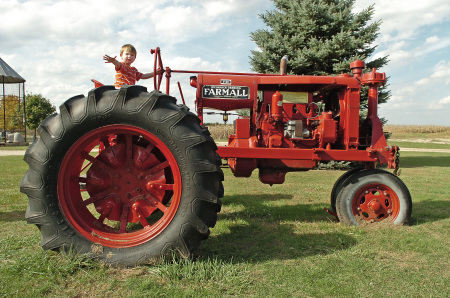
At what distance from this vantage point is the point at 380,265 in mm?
2918

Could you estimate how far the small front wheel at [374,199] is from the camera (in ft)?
13.2

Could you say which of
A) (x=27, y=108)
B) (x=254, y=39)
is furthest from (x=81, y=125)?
(x=27, y=108)

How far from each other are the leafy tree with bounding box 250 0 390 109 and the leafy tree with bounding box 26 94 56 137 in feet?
80.1

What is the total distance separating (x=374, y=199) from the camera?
4.05 m

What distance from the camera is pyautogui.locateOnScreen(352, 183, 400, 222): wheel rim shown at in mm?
4051

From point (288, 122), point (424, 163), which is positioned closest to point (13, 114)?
point (424, 163)

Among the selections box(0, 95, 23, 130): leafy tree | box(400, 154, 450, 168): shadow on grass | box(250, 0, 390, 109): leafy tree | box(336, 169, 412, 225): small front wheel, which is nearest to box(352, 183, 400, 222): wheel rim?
box(336, 169, 412, 225): small front wheel

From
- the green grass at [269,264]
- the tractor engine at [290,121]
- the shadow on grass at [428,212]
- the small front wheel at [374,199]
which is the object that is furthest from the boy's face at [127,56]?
the shadow on grass at [428,212]

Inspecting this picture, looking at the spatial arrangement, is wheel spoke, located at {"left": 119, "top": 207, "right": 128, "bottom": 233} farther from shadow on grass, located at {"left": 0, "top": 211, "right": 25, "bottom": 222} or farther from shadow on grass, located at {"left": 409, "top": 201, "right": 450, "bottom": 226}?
shadow on grass, located at {"left": 409, "top": 201, "right": 450, "bottom": 226}

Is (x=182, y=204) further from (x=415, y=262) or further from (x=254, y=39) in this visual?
(x=254, y=39)

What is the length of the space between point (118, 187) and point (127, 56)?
2.05 meters

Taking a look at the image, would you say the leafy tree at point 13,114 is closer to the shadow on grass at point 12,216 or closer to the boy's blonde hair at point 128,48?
the shadow on grass at point 12,216

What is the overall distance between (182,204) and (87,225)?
890 mm

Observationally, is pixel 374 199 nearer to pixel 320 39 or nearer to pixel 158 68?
pixel 158 68
